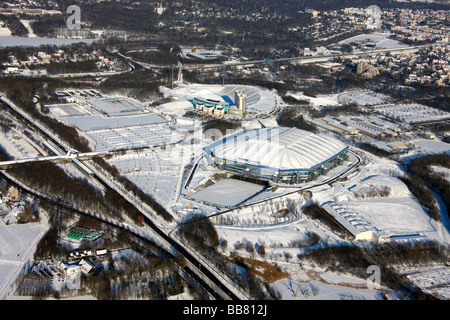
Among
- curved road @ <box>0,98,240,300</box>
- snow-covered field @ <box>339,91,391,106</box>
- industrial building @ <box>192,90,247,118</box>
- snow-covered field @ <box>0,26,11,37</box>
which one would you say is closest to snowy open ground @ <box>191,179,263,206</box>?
curved road @ <box>0,98,240,300</box>

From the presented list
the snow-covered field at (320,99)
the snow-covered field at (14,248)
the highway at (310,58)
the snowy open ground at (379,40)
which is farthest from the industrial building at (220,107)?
the snowy open ground at (379,40)

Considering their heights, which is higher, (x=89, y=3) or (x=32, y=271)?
(x=89, y=3)

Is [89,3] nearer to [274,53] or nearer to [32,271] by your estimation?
[274,53]

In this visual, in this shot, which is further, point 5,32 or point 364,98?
point 5,32

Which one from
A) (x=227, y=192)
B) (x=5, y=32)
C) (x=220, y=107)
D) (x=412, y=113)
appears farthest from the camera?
(x=5, y=32)

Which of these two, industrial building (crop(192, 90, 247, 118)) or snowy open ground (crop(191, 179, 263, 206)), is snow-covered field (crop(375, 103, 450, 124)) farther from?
snowy open ground (crop(191, 179, 263, 206))

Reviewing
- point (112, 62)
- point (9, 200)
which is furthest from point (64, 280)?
point (112, 62)

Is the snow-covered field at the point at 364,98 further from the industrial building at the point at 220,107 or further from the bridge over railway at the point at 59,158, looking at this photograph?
the bridge over railway at the point at 59,158

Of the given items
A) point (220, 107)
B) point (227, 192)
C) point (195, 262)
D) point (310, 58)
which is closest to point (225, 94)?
point (220, 107)

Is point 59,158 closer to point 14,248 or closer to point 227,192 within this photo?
point 14,248
